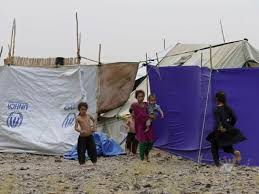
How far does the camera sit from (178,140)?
10516mm

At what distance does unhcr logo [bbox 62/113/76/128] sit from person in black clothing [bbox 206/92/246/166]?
494 centimetres

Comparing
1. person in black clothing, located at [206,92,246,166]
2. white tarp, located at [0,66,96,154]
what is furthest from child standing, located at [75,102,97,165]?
white tarp, located at [0,66,96,154]

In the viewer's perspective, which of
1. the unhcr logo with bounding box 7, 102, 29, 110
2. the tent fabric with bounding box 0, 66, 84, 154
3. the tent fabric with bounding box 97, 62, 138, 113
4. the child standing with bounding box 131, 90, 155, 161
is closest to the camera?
the child standing with bounding box 131, 90, 155, 161

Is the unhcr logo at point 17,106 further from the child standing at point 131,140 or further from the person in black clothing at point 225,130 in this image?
the person in black clothing at point 225,130

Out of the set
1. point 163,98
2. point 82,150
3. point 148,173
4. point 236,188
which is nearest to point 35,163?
point 82,150

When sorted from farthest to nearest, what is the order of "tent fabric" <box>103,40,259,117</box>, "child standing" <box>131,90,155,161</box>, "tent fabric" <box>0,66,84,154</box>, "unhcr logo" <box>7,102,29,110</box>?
"unhcr logo" <box>7,102,29,110</box>
"tent fabric" <box>0,66,84,154</box>
"tent fabric" <box>103,40,259,117</box>
"child standing" <box>131,90,155,161</box>

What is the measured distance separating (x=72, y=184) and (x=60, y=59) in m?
7.06

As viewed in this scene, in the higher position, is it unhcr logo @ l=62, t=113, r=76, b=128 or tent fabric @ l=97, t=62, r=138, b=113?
tent fabric @ l=97, t=62, r=138, b=113

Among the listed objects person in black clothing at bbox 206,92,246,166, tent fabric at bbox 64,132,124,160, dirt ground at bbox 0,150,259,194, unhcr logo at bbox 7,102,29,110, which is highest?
unhcr logo at bbox 7,102,29,110

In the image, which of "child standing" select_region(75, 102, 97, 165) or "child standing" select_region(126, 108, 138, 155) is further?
"child standing" select_region(126, 108, 138, 155)

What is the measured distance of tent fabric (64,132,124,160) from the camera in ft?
41.0

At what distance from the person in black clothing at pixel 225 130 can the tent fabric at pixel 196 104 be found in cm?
37

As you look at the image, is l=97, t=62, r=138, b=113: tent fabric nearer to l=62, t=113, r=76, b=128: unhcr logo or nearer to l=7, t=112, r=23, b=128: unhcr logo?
l=62, t=113, r=76, b=128: unhcr logo

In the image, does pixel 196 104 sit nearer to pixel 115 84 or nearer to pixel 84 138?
pixel 84 138
